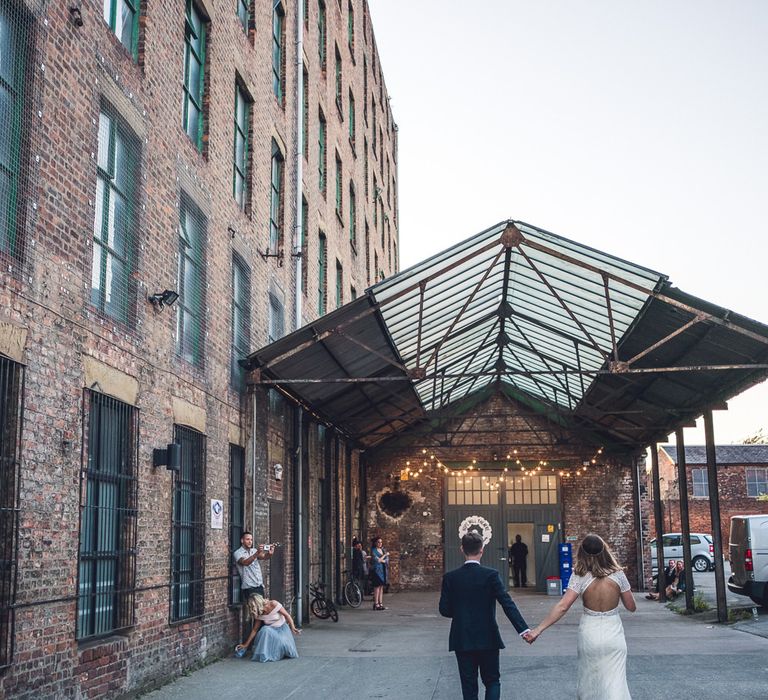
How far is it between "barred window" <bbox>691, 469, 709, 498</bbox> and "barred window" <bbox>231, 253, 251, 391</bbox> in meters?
38.7

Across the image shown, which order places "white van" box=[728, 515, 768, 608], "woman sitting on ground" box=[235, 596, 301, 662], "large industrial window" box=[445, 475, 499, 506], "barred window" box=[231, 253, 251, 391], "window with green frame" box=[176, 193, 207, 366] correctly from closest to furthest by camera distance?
1. "window with green frame" box=[176, 193, 207, 366]
2. "woman sitting on ground" box=[235, 596, 301, 662]
3. "barred window" box=[231, 253, 251, 391]
4. "white van" box=[728, 515, 768, 608]
5. "large industrial window" box=[445, 475, 499, 506]

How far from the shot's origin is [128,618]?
9.33m

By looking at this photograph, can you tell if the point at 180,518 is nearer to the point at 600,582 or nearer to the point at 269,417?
the point at 269,417

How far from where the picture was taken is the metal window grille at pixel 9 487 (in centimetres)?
687

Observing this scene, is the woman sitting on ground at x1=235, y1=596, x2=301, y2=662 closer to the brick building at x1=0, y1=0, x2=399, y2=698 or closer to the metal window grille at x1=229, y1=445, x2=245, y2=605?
the brick building at x1=0, y1=0, x2=399, y2=698

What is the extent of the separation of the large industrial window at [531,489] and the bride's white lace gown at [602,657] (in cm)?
2205

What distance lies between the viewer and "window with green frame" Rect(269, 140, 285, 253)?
16.2m

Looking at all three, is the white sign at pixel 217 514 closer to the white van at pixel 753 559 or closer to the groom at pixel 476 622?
the groom at pixel 476 622

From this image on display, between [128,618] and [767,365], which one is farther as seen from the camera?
[767,365]

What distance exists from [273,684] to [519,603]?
13.7 m

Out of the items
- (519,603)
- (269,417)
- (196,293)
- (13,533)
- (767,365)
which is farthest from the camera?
(519,603)

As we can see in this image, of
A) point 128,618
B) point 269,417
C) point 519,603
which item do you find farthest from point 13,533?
point 519,603

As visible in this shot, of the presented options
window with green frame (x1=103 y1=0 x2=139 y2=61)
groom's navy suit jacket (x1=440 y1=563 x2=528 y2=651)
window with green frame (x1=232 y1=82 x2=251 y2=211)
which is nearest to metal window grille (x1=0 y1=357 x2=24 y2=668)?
A: groom's navy suit jacket (x1=440 y1=563 x2=528 y2=651)

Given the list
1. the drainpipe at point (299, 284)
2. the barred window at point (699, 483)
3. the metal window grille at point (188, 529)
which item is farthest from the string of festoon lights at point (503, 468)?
the barred window at point (699, 483)
